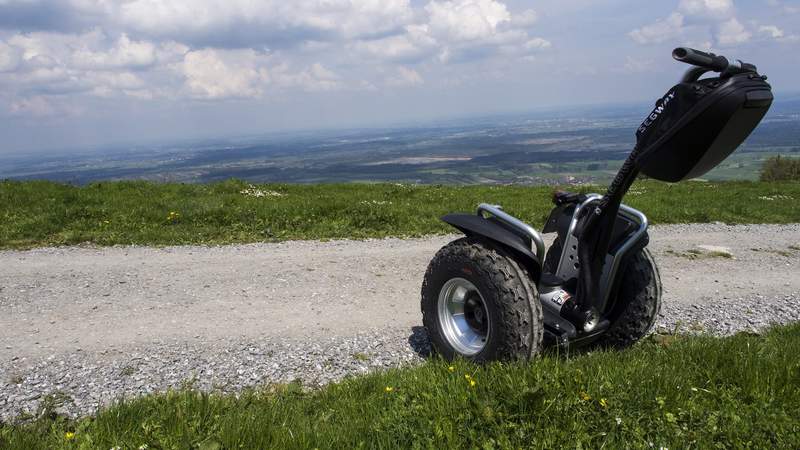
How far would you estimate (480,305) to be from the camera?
16.5ft

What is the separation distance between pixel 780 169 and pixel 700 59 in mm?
48243

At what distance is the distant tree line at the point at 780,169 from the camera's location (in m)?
40.4

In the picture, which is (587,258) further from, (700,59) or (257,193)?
(257,193)

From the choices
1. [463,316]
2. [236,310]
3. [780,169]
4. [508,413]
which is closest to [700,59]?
[508,413]

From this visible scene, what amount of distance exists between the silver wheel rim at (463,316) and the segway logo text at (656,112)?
6.74 feet

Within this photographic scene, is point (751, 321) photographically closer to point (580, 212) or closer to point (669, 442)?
Result: point (580, 212)

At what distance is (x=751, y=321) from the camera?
23.7ft

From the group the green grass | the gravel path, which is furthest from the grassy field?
the green grass

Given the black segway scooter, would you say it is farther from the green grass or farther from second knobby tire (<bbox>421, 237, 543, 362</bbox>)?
the green grass

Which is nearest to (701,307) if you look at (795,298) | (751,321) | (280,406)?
(751,321)

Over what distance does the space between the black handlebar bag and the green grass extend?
64.2 inches

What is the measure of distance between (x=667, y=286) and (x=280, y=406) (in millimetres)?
7193

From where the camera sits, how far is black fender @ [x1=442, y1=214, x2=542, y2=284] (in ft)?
15.4

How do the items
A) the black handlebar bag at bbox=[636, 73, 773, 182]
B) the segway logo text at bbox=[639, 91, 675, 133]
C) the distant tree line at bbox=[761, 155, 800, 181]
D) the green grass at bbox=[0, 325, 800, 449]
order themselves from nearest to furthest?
the green grass at bbox=[0, 325, 800, 449] < the black handlebar bag at bbox=[636, 73, 773, 182] < the segway logo text at bbox=[639, 91, 675, 133] < the distant tree line at bbox=[761, 155, 800, 181]
